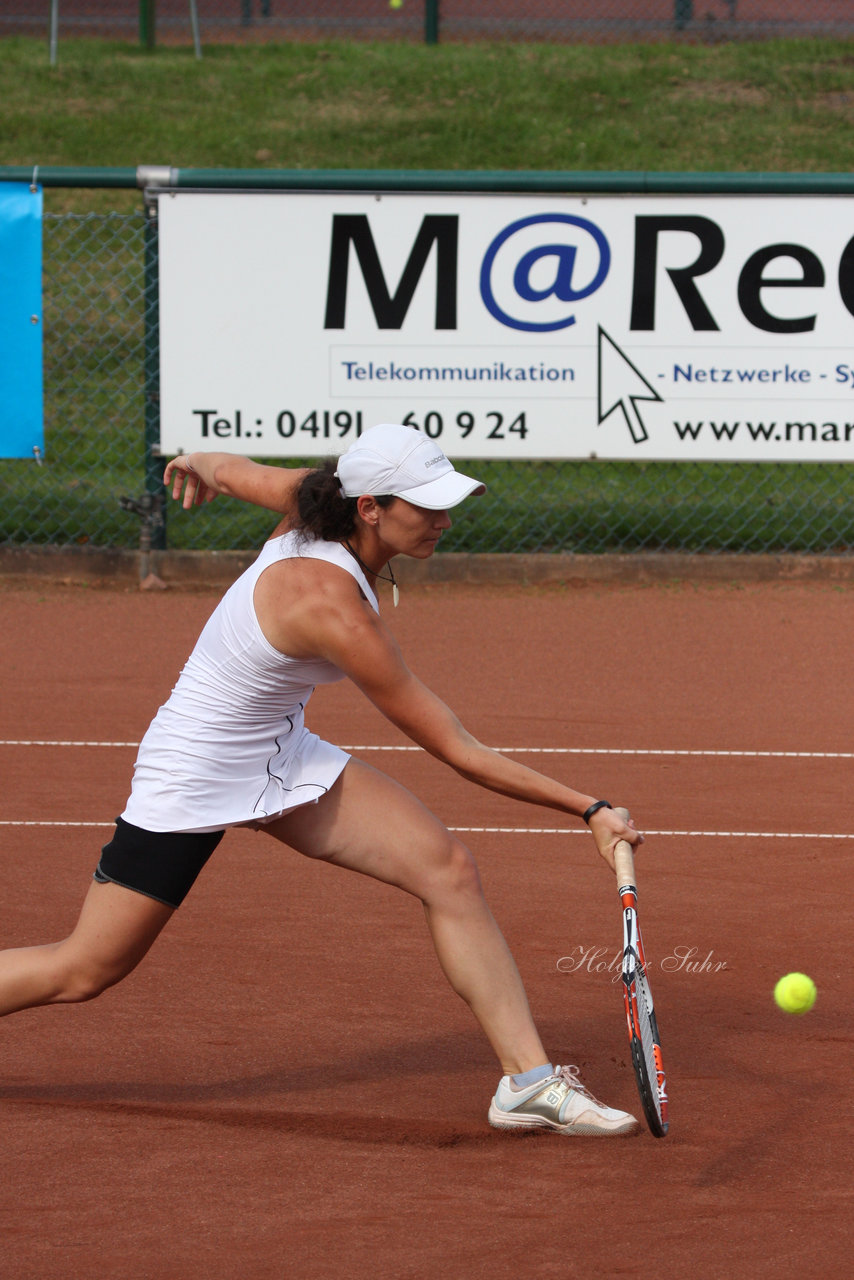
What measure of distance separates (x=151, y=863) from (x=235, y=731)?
37cm

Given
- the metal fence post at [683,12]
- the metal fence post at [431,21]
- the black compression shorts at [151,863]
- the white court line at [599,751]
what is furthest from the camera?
the metal fence post at [683,12]

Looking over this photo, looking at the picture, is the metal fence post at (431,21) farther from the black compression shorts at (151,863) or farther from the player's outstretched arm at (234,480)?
the black compression shorts at (151,863)

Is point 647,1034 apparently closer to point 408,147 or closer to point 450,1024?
point 450,1024

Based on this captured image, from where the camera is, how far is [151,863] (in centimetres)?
383

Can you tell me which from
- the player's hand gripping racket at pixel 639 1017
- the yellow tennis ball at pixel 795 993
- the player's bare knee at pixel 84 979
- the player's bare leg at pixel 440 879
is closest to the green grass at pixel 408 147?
the yellow tennis ball at pixel 795 993

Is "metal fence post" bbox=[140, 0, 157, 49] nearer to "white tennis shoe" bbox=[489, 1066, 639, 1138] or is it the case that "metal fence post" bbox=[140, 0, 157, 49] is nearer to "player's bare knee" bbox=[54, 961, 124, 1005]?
"player's bare knee" bbox=[54, 961, 124, 1005]

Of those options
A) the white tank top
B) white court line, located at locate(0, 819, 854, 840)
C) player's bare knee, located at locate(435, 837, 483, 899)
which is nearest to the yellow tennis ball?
player's bare knee, located at locate(435, 837, 483, 899)

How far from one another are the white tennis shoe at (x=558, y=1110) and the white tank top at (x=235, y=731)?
2.88 ft

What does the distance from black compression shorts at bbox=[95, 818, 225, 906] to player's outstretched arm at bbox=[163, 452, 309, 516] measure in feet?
2.91

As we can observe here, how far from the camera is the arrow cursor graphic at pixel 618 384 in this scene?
10.2 metres

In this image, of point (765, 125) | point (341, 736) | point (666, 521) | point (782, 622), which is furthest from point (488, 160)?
point (341, 736)

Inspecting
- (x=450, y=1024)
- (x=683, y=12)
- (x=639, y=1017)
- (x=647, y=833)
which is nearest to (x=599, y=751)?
(x=647, y=833)

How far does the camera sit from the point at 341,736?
7.45 m

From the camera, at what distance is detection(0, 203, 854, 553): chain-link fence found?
436 inches
